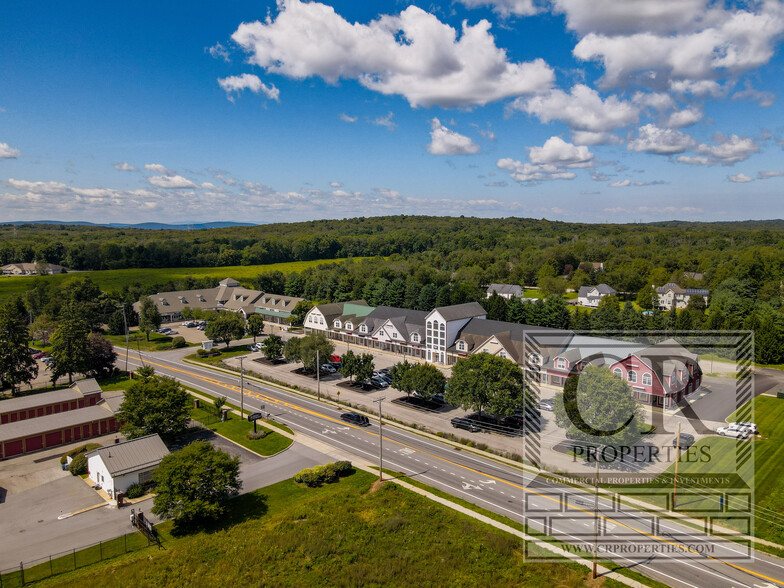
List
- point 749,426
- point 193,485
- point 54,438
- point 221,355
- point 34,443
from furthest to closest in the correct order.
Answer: point 221,355 → point 749,426 → point 54,438 → point 34,443 → point 193,485

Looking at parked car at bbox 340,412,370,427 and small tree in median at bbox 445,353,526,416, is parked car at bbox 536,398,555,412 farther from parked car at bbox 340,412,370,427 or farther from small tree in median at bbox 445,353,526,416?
parked car at bbox 340,412,370,427

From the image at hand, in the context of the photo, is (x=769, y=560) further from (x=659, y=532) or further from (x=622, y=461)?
(x=622, y=461)

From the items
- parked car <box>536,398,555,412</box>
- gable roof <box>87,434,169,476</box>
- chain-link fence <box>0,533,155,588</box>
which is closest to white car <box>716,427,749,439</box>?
parked car <box>536,398,555,412</box>

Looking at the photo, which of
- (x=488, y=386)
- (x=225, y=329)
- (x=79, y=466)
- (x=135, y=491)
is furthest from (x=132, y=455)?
(x=225, y=329)

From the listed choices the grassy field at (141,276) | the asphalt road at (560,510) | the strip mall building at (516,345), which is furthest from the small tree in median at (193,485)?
the grassy field at (141,276)

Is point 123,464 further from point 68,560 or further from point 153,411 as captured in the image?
point 68,560

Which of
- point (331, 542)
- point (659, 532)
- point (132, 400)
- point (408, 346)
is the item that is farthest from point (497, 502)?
point (408, 346)

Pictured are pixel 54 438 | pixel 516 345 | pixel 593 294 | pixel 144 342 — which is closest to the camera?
pixel 54 438
